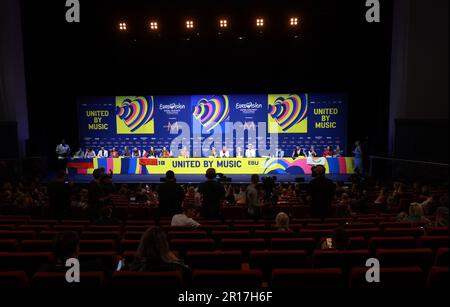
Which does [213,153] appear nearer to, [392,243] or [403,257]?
[392,243]

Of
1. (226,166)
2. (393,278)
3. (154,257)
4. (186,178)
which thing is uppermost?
(154,257)

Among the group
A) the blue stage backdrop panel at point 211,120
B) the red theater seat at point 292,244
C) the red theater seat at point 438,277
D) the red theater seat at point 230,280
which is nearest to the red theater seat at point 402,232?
the red theater seat at point 292,244

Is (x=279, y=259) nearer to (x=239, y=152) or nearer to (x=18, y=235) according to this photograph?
(x=18, y=235)

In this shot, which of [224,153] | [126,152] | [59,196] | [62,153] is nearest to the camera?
[59,196]

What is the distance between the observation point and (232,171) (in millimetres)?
13945

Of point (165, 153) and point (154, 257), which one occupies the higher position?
point (154, 257)

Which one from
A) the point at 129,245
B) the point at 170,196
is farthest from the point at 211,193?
the point at 129,245

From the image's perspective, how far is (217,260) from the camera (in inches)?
117

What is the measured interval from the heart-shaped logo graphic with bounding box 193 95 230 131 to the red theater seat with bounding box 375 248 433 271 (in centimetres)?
1323

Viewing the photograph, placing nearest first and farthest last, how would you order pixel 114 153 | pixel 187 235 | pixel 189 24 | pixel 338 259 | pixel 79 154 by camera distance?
pixel 338 259, pixel 187 235, pixel 189 24, pixel 79 154, pixel 114 153

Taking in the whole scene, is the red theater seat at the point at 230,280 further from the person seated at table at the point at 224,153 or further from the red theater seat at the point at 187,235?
the person seated at table at the point at 224,153

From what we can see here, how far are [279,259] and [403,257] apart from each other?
1121 mm

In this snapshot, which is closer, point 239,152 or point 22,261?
point 22,261

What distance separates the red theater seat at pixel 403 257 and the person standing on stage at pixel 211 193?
2.74 m
